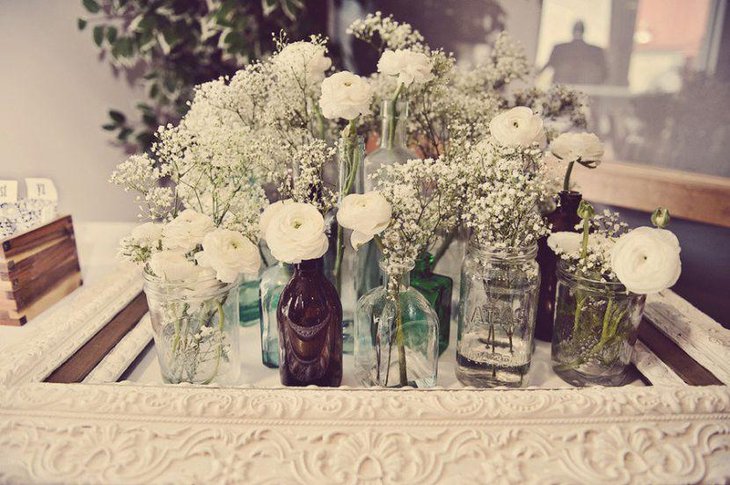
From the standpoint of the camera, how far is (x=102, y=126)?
229cm

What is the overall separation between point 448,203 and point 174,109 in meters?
1.94

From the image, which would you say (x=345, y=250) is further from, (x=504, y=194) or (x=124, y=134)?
(x=124, y=134)

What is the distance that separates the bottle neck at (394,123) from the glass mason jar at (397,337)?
32 cm

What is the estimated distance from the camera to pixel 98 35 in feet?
7.25

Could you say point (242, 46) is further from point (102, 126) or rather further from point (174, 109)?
point (102, 126)

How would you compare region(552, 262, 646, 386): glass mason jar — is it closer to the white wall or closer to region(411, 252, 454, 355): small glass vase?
region(411, 252, 454, 355): small glass vase

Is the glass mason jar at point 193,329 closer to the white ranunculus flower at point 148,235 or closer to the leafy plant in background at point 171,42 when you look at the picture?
the white ranunculus flower at point 148,235

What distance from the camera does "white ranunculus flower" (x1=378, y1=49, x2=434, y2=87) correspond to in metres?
0.98

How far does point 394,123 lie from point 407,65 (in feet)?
0.41

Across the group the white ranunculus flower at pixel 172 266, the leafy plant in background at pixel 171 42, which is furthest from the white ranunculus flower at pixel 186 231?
the leafy plant in background at pixel 171 42

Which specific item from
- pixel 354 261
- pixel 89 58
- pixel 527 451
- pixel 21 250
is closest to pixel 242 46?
pixel 89 58

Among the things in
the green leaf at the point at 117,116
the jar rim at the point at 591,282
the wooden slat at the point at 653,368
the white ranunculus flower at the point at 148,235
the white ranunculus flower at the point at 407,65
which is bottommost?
the wooden slat at the point at 653,368

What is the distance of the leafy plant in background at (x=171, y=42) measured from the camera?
230 centimetres

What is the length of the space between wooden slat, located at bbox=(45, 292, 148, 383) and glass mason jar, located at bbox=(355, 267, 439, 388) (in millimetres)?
481
